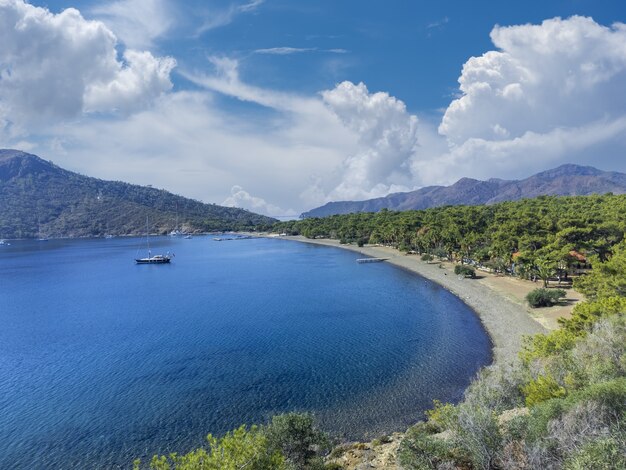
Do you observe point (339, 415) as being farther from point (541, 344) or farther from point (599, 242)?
point (599, 242)

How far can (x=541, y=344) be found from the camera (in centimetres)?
2278

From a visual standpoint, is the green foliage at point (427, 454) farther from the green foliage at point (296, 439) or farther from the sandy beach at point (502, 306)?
the sandy beach at point (502, 306)

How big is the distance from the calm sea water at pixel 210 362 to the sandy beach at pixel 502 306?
194cm

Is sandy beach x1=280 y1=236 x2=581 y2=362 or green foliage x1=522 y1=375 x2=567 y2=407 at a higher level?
green foliage x1=522 y1=375 x2=567 y2=407

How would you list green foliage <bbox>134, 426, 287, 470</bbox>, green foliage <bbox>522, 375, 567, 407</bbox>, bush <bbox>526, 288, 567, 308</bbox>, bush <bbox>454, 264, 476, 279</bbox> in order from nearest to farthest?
1. green foliage <bbox>134, 426, 287, 470</bbox>
2. green foliage <bbox>522, 375, 567, 407</bbox>
3. bush <bbox>526, 288, 567, 308</bbox>
4. bush <bbox>454, 264, 476, 279</bbox>

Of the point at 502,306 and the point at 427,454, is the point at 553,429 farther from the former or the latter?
the point at 502,306

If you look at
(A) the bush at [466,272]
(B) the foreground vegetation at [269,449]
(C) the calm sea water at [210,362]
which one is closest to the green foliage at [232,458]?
(B) the foreground vegetation at [269,449]

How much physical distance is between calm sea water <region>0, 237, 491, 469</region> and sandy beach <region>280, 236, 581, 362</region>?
6.38 feet

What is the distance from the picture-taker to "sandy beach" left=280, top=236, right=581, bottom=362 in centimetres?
3481

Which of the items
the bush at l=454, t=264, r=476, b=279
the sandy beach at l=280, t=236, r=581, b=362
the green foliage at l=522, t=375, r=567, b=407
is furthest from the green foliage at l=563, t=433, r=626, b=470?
the bush at l=454, t=264, r=476, b=279

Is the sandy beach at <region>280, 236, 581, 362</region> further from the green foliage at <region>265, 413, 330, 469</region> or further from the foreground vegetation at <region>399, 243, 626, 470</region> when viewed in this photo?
the green foliage at <region>265, 413, 330, 469</region>

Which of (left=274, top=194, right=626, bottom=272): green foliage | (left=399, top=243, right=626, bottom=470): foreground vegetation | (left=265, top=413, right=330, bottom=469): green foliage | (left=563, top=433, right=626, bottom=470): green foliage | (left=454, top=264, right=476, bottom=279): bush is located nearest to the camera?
(left=563, top=433, right=626, bottom=470): green foliage

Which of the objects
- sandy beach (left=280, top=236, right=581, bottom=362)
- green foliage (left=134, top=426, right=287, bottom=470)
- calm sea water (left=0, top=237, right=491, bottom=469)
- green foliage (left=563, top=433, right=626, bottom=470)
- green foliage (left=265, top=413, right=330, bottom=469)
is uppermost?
green foliage (left=563, top=433, right=626, bottom=470)

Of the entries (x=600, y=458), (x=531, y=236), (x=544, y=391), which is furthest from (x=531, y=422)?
(x=531, y=236)
